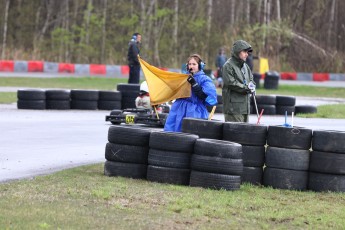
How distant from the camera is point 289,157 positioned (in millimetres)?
10281

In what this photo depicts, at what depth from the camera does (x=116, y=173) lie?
1040 cm

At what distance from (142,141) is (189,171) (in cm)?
65

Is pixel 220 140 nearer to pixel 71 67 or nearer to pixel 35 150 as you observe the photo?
pixel 35 150

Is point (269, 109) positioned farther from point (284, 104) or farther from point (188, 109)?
point (188, 109)

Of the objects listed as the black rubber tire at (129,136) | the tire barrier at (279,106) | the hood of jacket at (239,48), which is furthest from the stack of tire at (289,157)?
the tire barrier at (279,106)

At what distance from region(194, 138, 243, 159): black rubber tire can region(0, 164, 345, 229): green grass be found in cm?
40

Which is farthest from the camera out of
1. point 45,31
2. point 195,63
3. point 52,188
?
point 45,31

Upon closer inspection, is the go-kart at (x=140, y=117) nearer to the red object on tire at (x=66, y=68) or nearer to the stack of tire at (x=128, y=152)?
the stack of tire at (x=128, y=152)

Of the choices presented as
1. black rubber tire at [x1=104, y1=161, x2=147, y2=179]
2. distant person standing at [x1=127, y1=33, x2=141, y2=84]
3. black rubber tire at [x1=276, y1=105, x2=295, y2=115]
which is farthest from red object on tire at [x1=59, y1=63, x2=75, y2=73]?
black rubber tire at [x1=104, y1=161, x2=147, y2=179]

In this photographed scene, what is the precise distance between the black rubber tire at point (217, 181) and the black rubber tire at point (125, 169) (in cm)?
75

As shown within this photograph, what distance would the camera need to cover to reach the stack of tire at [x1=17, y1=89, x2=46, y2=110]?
70.1ft

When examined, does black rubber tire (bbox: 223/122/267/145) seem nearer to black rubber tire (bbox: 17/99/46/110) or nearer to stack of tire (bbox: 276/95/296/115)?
black rubber tire (bbox: 17/99/46/110)

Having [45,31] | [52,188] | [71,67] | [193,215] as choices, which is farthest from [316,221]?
[45,31]

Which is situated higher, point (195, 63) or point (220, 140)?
point (195, 63)
